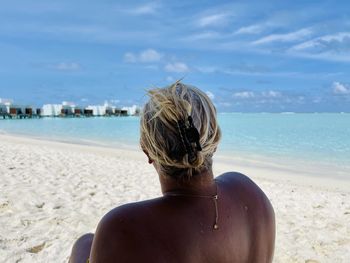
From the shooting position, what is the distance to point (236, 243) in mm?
1186

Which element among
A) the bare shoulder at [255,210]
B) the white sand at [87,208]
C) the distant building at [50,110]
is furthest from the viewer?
the distant building at [50,110]

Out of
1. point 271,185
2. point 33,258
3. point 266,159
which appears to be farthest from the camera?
point 266,159

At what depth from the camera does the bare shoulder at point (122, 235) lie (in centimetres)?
103

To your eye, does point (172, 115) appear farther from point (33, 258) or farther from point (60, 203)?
point (60, 203)

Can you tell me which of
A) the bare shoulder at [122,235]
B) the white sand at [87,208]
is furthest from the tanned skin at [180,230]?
the white sand at [87,208]

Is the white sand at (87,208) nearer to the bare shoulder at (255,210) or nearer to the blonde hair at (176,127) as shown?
the bare shoulder at (255,210)

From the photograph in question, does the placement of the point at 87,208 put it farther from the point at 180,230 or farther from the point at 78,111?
the point at 78,111

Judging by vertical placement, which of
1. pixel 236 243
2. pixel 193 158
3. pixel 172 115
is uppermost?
pixel 172 115

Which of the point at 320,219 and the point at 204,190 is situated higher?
the point at 204,190

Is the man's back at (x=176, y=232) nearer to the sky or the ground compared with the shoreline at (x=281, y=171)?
nearer to the sky

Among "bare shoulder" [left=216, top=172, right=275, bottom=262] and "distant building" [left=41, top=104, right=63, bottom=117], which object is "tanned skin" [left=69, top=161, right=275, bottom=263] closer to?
"bare shoulder" [left=216, top=172, right=275, bottom=262]

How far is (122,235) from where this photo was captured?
104 centimetres

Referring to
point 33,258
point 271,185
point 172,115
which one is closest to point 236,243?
point 172,115

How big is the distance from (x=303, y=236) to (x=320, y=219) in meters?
0.82
